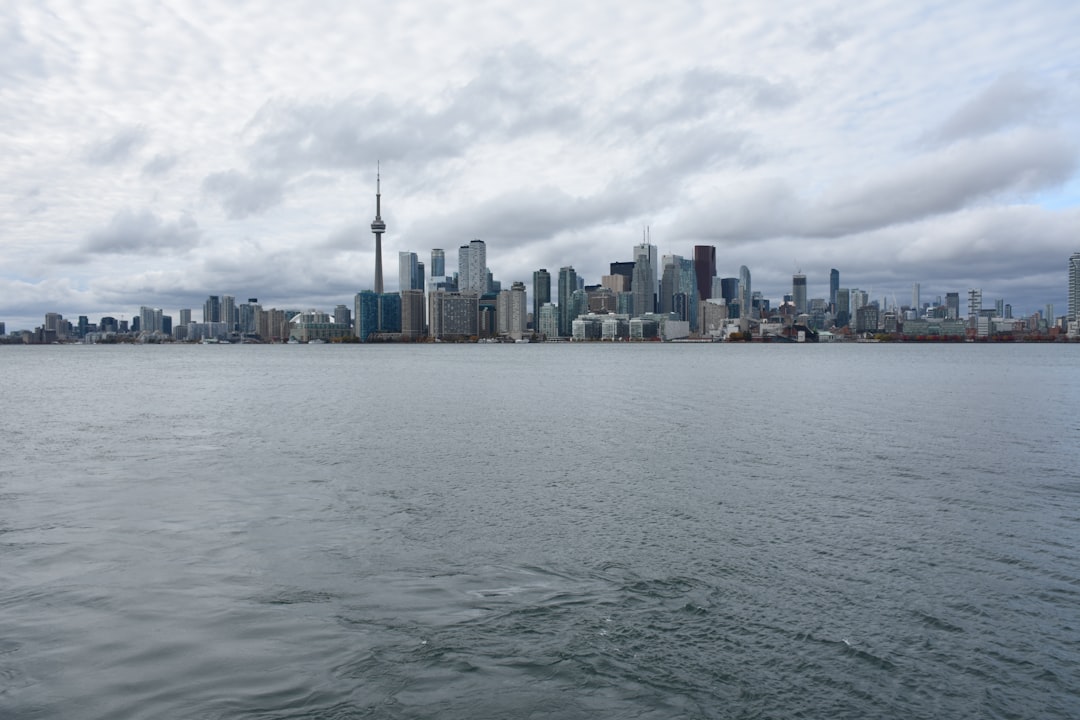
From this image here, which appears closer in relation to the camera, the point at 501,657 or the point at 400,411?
the point at 501,657

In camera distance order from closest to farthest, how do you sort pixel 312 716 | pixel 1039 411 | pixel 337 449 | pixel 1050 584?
pixel 312 716, pixel 1050 584, pixel 337 449, pixel 1039 411

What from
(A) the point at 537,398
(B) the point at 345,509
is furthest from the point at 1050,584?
(A) the point at 537,398

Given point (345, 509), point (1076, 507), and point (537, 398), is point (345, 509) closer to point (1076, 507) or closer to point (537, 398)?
point (1076, 507)

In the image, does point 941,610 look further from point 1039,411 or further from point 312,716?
point 1039,411

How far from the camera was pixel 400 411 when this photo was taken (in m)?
58.5

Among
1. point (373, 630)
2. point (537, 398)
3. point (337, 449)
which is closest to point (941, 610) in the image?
point (373, 630)

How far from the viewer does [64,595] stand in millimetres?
16688

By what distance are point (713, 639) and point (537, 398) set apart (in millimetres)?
55277

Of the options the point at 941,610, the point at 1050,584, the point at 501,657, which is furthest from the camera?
the point at 1050,584

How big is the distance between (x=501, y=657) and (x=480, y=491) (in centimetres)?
1428

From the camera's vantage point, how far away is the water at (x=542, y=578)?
12680 millimetres

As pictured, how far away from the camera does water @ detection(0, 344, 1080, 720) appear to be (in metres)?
12.7

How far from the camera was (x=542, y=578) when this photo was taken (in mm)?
17938

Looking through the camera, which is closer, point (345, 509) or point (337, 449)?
point (345, 509)
